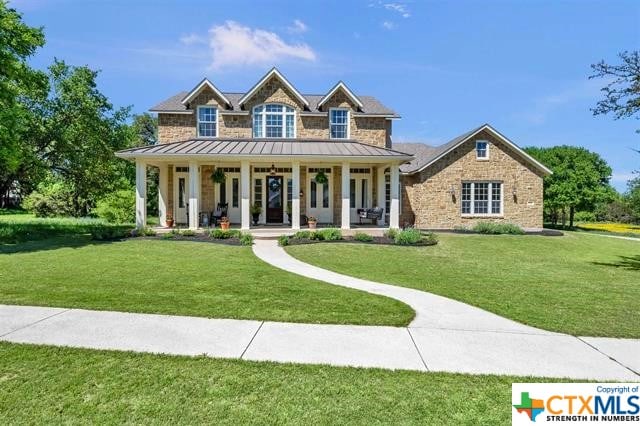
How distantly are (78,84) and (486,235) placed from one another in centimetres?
2684

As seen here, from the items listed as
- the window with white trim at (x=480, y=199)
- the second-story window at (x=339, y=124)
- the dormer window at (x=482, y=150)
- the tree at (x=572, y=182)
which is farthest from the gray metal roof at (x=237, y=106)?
the tree at (x=572, y=182)

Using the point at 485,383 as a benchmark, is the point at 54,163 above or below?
above

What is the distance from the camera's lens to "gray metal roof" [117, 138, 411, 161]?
1680 centimetres

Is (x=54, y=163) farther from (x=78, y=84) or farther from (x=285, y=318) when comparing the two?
(x=285, y=318)

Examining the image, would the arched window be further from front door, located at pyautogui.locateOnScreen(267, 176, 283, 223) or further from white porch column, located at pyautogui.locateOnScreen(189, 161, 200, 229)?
white porch column, located at pyautogui.locateOnScreen(189, 161, 200, 229)

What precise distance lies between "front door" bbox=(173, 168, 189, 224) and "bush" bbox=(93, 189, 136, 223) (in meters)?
10.4

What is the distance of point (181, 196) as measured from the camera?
2088 cm

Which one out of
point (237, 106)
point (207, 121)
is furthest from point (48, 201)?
point (237, 106)

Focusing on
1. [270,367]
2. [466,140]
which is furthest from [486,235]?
[270,367]

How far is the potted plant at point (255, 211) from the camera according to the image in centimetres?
2044

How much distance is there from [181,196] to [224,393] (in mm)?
19117

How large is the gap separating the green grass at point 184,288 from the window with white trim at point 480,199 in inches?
637

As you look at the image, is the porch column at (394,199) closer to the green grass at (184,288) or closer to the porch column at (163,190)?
the green grass at (184,288)

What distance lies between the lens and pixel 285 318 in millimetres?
5633
